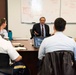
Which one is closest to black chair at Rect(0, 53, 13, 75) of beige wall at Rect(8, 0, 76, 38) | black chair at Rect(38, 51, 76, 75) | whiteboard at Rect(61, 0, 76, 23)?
black chair at Rect(38, 51, 76, 75)

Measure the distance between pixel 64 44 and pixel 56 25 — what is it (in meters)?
0.28

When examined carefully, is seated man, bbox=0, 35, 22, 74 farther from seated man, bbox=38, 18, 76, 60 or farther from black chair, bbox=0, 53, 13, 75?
seated man, bbox=38, 18, 76, 60

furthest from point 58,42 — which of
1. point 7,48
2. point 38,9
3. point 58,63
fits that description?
point 38,9

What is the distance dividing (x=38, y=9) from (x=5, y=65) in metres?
4.13

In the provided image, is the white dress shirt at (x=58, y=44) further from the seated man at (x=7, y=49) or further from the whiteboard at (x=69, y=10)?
the whiteboard at (x=69, y=10)

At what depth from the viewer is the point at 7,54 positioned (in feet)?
8.20

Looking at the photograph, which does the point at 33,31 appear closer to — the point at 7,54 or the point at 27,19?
the point at 27,19

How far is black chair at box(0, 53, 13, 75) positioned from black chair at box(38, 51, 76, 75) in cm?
44

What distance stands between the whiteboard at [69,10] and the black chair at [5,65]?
172 inches

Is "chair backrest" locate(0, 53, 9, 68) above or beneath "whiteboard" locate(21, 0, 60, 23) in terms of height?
beneath

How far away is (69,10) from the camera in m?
6.59

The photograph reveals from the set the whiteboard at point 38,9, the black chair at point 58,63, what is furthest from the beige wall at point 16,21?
the black chair at point 58,63

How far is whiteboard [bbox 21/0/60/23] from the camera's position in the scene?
639 cm

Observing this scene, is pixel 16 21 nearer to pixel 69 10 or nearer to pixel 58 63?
pixel 69 10
